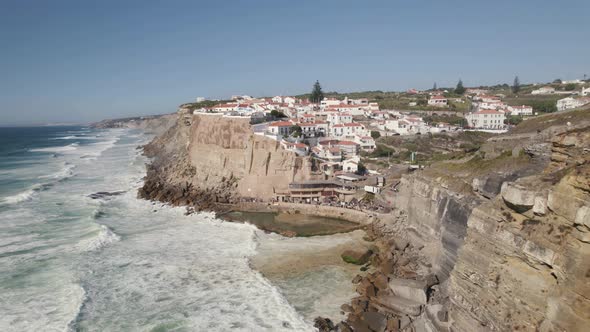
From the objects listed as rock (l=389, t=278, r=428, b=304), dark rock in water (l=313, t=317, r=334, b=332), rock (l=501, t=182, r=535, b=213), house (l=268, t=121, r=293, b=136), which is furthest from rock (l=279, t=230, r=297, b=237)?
rock (l=501, t=182, r=535, b=213)

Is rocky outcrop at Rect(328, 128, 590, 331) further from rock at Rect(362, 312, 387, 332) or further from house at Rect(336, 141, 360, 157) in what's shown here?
house at Rect(336, 141, 360, 157)

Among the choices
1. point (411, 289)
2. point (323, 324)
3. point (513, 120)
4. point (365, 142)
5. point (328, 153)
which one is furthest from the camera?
point (513, 120)

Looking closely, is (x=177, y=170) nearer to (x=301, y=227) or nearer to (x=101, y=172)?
(x=101, y=172)

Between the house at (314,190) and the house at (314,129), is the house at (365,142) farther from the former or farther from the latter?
the house at (314,190)

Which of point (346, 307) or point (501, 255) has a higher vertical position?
point (501, 255)

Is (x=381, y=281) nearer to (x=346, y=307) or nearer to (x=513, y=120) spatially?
(x=346, y=307)

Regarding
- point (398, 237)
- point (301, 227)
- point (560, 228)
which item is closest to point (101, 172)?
point (301, 227)

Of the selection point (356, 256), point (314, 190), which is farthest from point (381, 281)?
point (314, 190)
